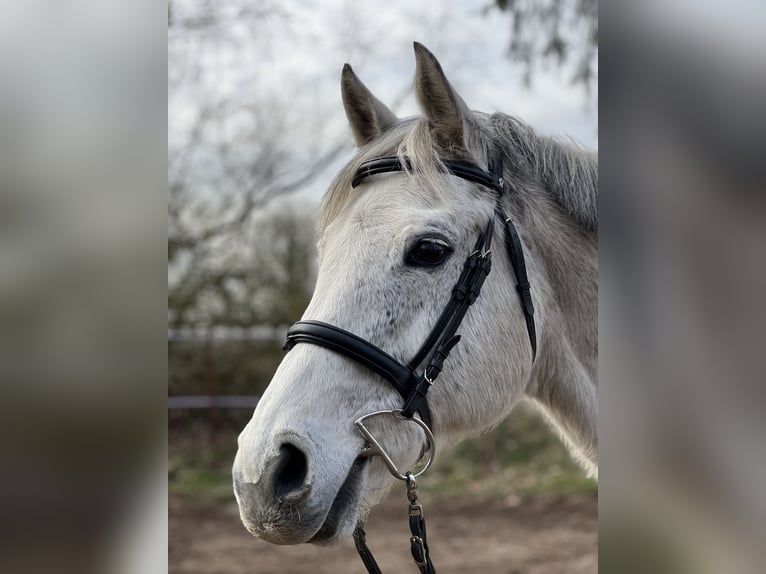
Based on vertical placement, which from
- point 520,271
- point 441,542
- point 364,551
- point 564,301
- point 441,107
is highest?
point 441,107

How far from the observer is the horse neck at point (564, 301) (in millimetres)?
1964

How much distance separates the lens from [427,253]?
5.49ft

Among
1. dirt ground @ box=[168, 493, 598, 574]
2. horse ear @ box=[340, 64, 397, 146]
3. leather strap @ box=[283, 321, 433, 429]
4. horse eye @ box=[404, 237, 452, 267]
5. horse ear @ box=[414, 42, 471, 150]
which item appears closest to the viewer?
leather strap @ box=[283, 321, 433, 429]

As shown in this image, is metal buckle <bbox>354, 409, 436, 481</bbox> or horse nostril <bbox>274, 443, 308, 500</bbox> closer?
horse nostril <bbox>274, 443, 308, 500</bbox>

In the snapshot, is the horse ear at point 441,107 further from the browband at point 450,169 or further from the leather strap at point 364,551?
the leather strap at point 364,551

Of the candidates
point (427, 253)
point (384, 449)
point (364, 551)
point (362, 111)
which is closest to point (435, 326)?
point (427, 253)

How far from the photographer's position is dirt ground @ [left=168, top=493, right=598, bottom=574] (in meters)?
5.56

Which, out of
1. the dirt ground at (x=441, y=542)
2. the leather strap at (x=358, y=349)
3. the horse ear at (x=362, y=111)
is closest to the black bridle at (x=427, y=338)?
the leather strap at (x=358, y=349)

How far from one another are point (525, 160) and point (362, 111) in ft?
1.84

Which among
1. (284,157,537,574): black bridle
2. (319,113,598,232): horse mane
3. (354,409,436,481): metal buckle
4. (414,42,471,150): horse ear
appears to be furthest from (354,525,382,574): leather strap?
(414,42,471,150): horse ear

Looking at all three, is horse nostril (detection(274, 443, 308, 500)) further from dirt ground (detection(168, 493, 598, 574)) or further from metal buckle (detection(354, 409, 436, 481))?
dirt ground (detection(168, 493, 598, 574))

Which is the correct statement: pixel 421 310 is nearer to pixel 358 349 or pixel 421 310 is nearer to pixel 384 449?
pixel 358 349
